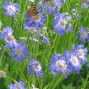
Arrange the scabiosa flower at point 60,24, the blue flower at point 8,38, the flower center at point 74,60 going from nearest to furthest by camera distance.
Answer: the flower center at point 74,60 < the blue flower at point 8,38 < the scabiosa flower at point 60,24

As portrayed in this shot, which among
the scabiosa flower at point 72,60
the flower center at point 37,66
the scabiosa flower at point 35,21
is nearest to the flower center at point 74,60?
the scabiosa flower at point 72,60

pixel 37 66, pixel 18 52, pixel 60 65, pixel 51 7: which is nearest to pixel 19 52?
pixel 18 52

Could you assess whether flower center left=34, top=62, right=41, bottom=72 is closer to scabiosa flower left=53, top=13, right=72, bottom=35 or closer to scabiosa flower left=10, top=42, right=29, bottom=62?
scabiosa flower left=10, top=42, right=29, bottom=62

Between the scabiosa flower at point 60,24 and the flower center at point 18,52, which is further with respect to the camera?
the scabiosa flower at point 60,24

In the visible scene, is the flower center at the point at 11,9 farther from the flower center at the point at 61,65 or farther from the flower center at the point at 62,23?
the flower center at the point at 61,65

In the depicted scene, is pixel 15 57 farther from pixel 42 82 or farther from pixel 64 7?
pixel 64 7

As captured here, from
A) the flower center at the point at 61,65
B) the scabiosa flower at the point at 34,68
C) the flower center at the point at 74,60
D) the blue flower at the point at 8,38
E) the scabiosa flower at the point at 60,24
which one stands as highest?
the scabiosa flower at the point at 60,24

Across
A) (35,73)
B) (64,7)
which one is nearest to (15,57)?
(35,73)
